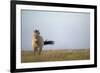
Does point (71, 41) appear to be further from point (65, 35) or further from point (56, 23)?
point (56, 23)

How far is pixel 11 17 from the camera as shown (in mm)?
1488

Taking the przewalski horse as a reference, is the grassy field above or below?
below

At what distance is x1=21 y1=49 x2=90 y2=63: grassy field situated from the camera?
1551 mm

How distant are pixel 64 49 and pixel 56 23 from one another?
0.75 ft

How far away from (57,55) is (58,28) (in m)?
0.23

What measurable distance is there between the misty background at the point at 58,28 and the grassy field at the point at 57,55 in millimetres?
34

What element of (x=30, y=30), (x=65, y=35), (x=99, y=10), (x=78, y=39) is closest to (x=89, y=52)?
(x=78, y=39)

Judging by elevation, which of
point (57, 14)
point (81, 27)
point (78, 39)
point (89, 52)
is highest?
point (57, 14)

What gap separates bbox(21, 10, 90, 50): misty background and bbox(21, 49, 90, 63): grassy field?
0.03 meters

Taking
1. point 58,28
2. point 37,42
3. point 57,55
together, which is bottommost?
point 57,55

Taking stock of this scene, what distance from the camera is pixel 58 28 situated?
64.5 inches

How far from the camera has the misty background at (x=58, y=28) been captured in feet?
5.09

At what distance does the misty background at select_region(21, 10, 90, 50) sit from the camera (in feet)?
5.09

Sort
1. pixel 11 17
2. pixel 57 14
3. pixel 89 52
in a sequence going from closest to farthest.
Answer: pixel 11 17 < pixel 57 14 < pixel 89 52
